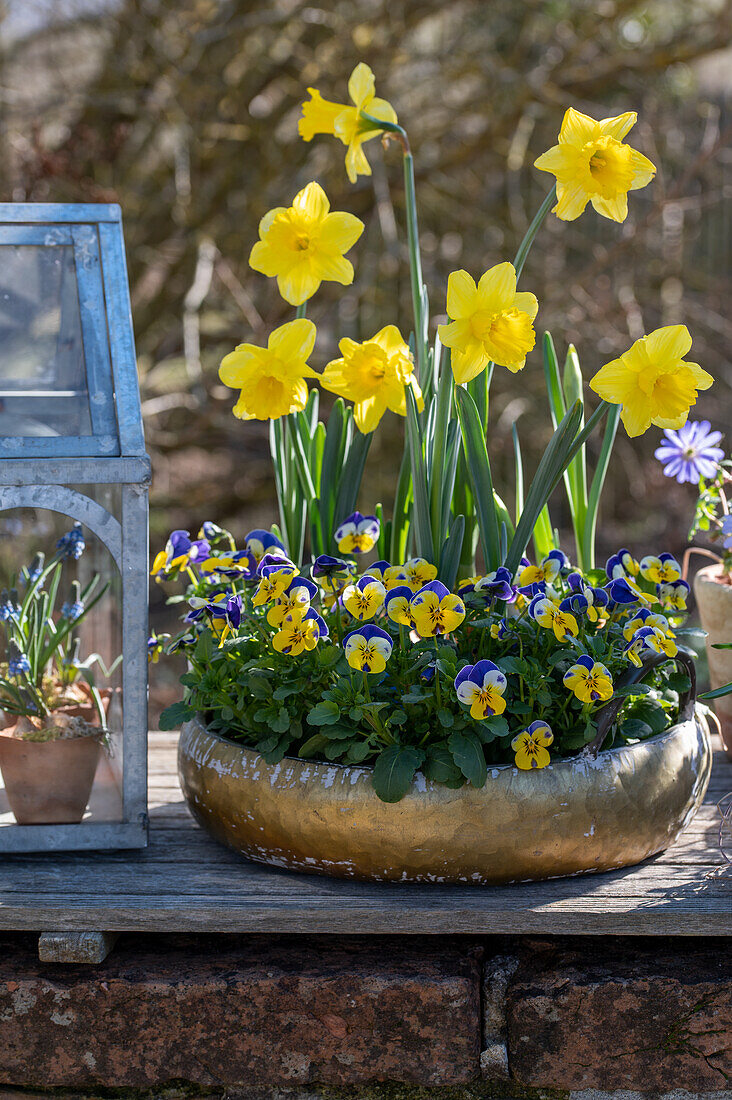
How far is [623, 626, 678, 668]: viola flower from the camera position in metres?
1.21

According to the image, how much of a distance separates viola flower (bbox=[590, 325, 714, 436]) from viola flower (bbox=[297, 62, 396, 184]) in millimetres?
434

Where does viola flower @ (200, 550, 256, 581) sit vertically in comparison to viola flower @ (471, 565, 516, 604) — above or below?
above

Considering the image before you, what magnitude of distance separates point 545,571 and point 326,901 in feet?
1.73

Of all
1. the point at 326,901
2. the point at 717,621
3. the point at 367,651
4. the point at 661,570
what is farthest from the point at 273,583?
the point at 717,621

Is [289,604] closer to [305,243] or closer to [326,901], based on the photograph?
[326,901]

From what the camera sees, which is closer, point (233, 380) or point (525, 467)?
point (233, 380)

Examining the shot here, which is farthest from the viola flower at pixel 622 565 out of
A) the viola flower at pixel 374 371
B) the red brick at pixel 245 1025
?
the red brick at pixel 245 1025

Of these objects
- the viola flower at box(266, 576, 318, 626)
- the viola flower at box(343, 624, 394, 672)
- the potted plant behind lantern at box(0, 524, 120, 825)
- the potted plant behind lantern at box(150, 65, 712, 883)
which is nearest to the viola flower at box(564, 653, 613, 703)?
the potted plant behind lantern at box(150, 65, 712, 883)

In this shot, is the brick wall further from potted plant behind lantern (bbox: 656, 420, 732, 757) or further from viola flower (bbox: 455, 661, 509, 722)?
potted plant behind lantern (bbox: 656, 420, 732, 757)

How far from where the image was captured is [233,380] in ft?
4.10

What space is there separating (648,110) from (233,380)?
3087 mm

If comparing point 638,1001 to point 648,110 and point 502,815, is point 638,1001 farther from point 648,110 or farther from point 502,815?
point 648,110

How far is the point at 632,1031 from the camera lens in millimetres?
1149

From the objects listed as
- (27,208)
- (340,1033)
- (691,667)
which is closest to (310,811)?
(340,1033)
